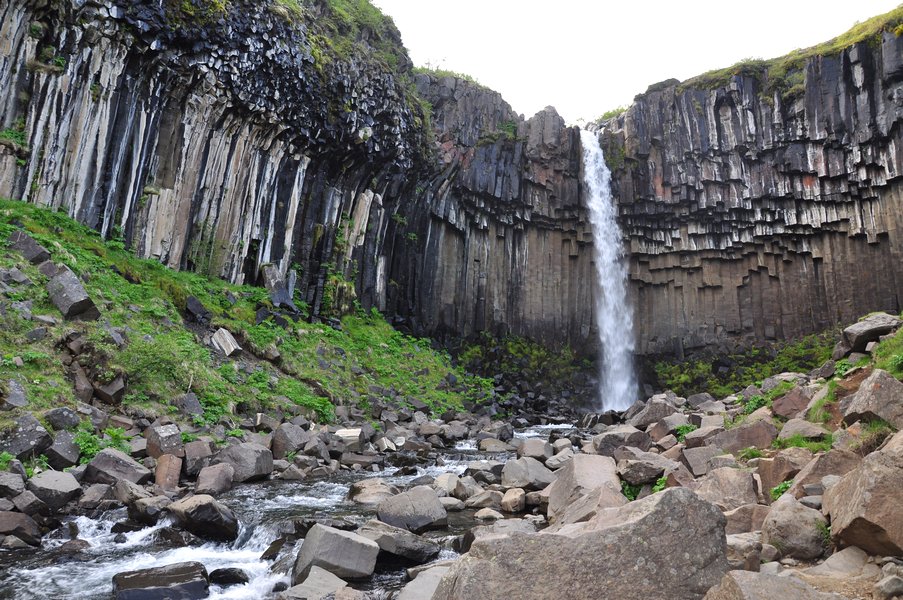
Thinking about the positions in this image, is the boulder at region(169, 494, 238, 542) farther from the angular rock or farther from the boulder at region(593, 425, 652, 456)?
the angular rock

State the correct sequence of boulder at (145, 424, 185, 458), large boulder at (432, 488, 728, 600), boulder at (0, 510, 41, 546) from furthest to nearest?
boulder at (145, 424, 185, 458) → boulder at (0, 510, 41, 546) → large boulder at (432, 488, 728, 600)

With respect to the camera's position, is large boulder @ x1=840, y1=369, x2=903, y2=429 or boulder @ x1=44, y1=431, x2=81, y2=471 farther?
boulder @ x1=44, y1=431, x2=81, y2=471

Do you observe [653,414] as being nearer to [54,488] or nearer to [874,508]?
[874,508]

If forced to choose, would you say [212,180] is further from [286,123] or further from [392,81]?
[392,81]

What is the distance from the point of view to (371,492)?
10.1m

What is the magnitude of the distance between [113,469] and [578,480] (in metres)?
7.13

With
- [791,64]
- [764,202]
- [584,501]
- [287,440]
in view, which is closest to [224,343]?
[287,440]

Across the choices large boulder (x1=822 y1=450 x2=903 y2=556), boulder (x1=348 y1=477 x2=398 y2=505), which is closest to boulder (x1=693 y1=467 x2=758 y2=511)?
large boulder (x1=822 y1=450 x2=903 y2=556)

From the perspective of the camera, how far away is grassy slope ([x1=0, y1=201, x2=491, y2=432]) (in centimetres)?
1145

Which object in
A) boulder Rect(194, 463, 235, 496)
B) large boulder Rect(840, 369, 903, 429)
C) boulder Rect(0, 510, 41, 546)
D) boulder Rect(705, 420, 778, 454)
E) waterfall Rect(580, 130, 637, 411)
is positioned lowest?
boulder Rect(0, 510, 41, 546)

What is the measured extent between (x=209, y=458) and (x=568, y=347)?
2516 cm

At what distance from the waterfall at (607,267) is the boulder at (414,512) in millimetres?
26434

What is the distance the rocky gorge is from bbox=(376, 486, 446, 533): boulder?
6 cm

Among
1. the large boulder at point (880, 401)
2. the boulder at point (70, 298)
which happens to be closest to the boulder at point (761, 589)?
the large boulder at point (880, 401)
